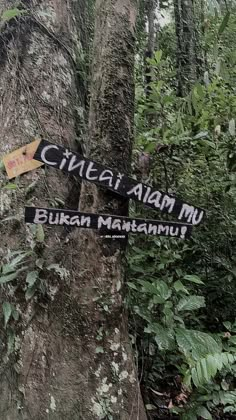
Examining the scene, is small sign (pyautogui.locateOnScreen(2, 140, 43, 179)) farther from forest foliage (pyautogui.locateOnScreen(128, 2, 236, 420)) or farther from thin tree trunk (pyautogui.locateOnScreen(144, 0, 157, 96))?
thin tree trunk (pyautogui.locateOnScreen(144, 0, 157, 96))

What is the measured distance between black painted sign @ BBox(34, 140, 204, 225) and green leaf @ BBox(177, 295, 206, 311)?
A: 532 mm

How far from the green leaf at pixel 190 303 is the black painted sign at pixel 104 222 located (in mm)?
501

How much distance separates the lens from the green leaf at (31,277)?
227 cm

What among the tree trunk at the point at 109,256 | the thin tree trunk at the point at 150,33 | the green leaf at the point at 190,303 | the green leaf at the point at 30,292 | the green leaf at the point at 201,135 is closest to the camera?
the tree trunk at the point at 109,256

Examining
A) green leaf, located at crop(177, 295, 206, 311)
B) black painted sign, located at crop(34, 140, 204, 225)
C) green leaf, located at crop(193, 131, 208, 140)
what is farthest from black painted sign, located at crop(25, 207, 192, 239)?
green leaf, located at crop(193, 131, 208, 140)

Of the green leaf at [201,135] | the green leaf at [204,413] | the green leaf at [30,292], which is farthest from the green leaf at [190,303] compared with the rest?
the green leaf at [201,135]

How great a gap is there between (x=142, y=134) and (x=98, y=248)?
3.64 ft

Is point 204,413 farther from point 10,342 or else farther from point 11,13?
point 11,13

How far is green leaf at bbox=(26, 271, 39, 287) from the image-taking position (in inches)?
89.4

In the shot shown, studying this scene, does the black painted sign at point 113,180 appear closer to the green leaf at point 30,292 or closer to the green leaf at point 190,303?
the green leaf at point 190,303

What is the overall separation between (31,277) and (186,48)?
2822mm

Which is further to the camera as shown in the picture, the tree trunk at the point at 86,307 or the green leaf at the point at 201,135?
the green leaf at the point at 201,135

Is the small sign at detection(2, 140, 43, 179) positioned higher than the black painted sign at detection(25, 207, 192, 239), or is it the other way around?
the small sign at detection(2, 140, 43, 179)

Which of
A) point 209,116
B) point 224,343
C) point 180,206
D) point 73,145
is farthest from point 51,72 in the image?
point 224,343
